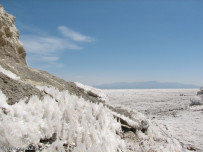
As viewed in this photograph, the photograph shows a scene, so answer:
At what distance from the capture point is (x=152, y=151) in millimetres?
5055

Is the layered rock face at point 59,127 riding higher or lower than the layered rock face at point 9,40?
lower

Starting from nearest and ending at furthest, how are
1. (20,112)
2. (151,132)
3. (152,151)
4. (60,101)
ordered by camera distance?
(20,112), (60,101), (152,151), (151,132)

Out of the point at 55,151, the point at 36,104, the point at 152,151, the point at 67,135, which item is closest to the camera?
the point at 55,151

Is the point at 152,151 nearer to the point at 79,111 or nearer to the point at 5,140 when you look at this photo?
the point at 79,111

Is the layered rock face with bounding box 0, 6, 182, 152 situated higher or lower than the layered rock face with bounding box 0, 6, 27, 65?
lower

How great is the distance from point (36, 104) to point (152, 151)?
11.7ft

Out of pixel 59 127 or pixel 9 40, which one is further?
pixel 9 40

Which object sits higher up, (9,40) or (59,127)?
(9,40)

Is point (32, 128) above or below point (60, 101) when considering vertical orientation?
below

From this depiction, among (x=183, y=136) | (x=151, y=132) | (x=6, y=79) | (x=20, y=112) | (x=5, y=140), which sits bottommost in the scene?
(x=183, y=136)

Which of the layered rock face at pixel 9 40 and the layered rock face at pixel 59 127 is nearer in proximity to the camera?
the layered rock face at pixel 59 127

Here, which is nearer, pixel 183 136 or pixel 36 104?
pixel 36 104

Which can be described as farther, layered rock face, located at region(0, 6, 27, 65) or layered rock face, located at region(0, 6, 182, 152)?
layered rock face, located at region(0, 6, 27, 65)

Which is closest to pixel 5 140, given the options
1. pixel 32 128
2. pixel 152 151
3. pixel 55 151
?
pixel 32 128
